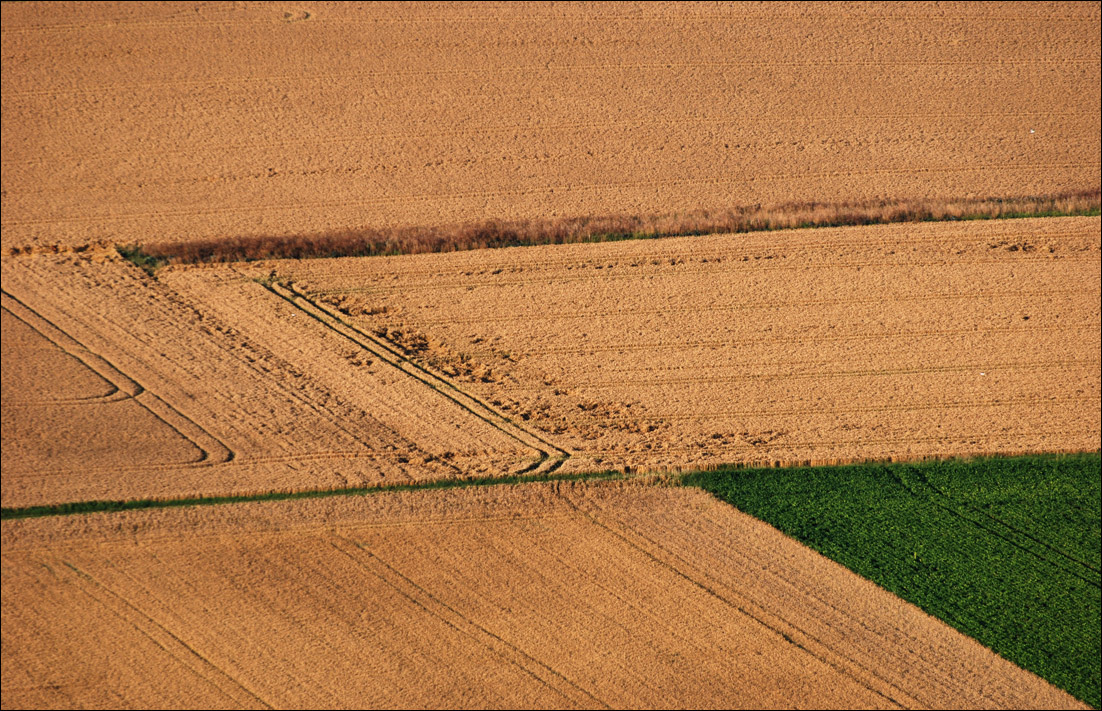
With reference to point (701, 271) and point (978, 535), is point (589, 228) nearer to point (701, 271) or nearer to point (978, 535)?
point (701, 271)

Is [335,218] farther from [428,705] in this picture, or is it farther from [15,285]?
[428,705]

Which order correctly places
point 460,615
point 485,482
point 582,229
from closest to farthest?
point 460,615 → point 485,482 → point 582,229

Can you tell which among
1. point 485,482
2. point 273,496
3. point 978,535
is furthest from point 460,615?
point 978,535

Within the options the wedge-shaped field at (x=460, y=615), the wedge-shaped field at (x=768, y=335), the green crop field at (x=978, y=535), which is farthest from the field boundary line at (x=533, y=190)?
the wedge-shaped field at (x=460, y=615)

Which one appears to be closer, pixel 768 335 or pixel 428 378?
pixel 428 378

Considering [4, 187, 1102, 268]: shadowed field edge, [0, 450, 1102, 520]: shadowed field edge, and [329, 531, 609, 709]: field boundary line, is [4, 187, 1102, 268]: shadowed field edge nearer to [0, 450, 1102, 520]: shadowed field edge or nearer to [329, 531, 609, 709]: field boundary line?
[0, 450, 1102, 520]: shadowed field edge

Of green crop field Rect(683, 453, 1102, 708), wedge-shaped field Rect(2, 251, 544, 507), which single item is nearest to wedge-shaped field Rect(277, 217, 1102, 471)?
green crop field Rect(683, 453, 1102, 708)
